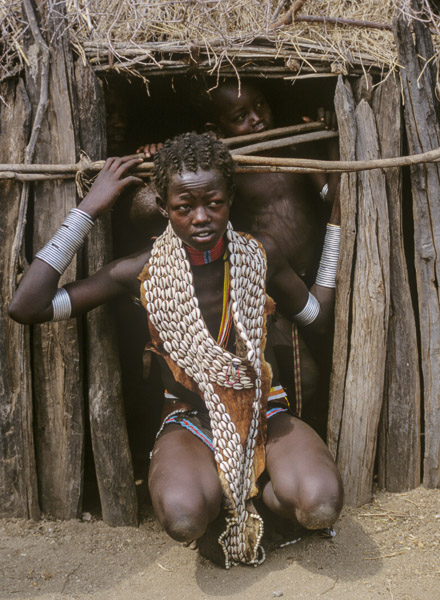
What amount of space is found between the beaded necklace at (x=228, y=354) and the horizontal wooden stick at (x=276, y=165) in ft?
1.16

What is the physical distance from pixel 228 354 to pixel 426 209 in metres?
1.24

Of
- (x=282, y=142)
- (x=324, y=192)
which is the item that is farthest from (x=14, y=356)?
(x=324, y=192)

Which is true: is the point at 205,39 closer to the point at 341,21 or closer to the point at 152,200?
the point at 341,21

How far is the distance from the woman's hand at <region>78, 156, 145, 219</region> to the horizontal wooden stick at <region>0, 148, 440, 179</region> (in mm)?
54

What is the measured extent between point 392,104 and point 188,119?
1.38m

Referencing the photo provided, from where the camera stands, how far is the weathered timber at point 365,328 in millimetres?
2918

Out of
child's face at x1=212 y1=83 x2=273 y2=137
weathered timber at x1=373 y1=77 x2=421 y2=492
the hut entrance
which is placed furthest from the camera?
the hut entrance

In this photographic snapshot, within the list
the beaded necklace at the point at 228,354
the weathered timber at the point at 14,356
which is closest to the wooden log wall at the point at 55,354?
the weathered timber at the point at 14,356

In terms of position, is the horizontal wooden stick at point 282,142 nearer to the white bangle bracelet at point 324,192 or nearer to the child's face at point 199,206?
the white bangle bracelet at point 324,192

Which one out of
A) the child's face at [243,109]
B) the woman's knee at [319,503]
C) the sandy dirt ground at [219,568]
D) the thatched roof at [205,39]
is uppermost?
the thatched roof at [205,39]

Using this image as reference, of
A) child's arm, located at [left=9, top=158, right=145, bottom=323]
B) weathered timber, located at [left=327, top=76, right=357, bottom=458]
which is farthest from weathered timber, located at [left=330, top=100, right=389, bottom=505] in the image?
child's arm, located at [left=9, top=158, right=145, bottom=323]

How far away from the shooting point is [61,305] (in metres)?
2.58

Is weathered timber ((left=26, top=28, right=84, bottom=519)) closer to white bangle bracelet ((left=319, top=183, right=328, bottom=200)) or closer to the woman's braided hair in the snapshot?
the woman's braided hair

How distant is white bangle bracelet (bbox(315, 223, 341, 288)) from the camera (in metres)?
2.99
